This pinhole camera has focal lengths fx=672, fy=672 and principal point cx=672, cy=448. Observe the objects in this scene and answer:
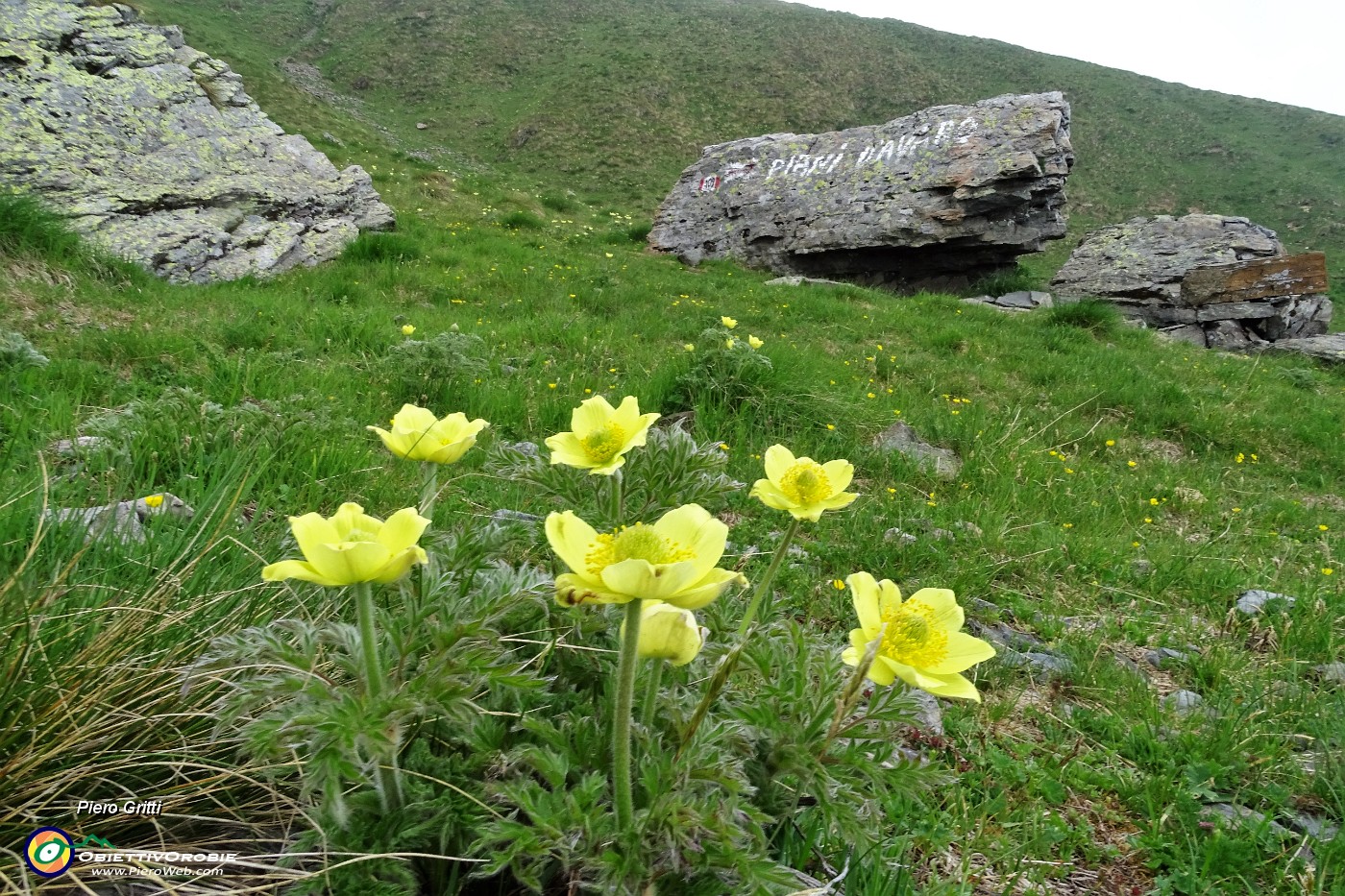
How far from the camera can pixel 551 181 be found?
26000 mm

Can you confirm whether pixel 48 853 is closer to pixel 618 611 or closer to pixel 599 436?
pixel 618 611

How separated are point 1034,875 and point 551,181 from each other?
27447 mm

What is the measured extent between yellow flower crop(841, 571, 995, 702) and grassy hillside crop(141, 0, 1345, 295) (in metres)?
24.6

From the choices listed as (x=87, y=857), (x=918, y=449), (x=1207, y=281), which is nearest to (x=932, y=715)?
(x=87, y=857)

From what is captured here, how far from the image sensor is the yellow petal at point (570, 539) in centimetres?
92

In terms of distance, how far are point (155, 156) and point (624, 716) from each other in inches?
371

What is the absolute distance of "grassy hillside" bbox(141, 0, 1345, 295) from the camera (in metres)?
29.8

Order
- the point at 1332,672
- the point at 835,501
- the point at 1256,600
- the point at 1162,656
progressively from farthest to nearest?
the point at 1256,600 < the point at 1162,656 < the point at 1332,672 < the point at 835,501

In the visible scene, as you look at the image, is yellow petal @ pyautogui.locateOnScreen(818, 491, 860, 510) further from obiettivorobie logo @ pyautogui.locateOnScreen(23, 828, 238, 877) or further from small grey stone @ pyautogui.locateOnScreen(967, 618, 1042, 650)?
small grey stone @ pyautogui.locateOnScreen(967, 618, 1042, 650)

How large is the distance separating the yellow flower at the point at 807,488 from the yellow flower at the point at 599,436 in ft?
0.90

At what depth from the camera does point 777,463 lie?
144cm

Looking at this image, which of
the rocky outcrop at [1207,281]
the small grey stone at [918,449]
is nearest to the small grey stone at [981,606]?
the small grey stone at [918,449]

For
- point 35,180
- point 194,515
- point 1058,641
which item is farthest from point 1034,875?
point 35,180

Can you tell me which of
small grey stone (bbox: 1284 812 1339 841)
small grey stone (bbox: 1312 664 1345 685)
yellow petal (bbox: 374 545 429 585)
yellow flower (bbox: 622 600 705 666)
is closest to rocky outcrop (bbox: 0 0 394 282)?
yellow petal (bbox: 374 545 429 585)
